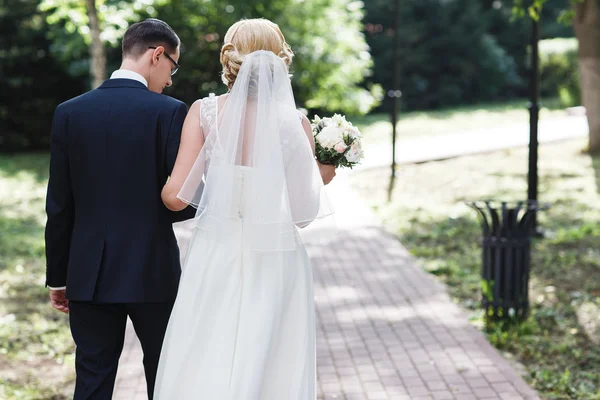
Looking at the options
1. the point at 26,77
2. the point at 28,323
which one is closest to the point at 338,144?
the point at 28,323

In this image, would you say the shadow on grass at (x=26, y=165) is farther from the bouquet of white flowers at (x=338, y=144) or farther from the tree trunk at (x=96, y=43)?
the bouquet of white flowers at (x=338, y=144)

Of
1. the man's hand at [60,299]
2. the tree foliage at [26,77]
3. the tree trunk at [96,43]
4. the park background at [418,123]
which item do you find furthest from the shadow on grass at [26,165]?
the man's hand at [60,299]

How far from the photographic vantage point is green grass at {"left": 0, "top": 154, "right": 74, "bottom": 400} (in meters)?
5.34

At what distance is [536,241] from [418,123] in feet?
44.5

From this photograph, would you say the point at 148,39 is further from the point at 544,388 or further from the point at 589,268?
the point at 589,268

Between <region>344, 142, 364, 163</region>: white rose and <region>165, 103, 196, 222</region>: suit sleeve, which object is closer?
<region>165, 103, 196, 222</region>: suit sleeve

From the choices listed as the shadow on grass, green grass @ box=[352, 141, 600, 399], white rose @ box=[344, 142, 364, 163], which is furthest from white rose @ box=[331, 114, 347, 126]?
the shadow on grass

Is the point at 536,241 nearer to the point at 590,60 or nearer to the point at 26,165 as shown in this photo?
the point at 590,60

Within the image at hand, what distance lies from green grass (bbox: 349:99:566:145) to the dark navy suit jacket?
52.5 ft

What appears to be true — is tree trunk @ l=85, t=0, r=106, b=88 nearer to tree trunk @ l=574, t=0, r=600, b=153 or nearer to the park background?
the park background

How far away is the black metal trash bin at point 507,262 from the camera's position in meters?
6.21

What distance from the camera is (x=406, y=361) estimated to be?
18.2 ft

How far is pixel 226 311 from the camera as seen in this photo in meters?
3.31

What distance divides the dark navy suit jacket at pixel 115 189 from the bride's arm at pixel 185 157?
6 cm
